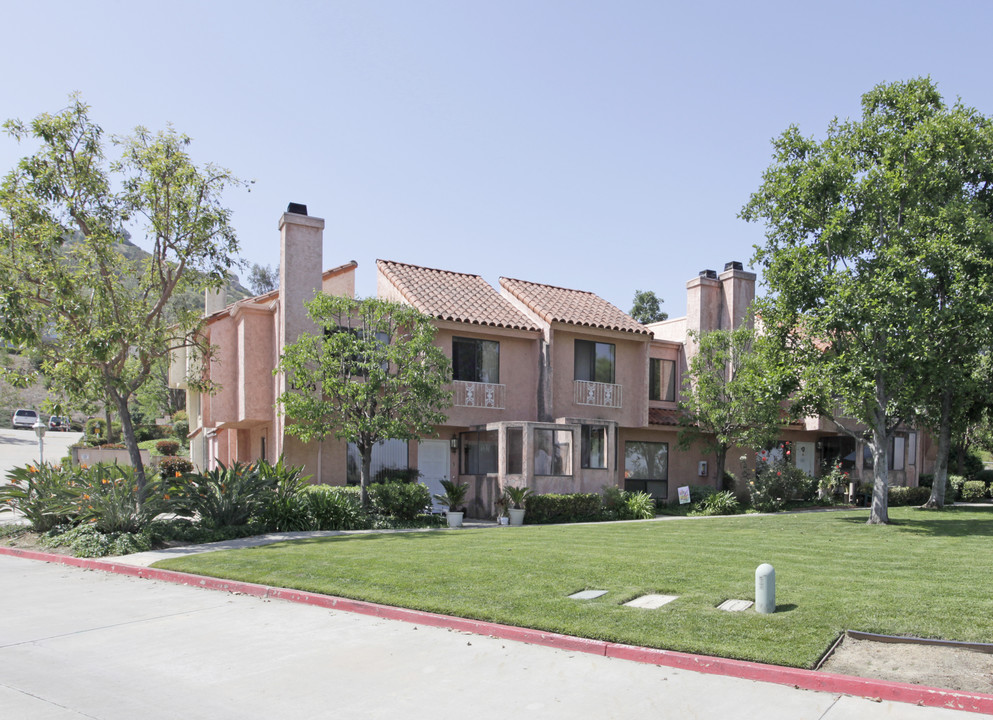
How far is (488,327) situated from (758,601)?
Result: 55.9ft

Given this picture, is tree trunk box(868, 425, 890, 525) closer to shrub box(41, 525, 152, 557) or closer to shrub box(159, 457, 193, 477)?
shrub box(41, 525, 152, 557)

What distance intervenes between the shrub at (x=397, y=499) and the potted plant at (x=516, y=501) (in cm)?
236

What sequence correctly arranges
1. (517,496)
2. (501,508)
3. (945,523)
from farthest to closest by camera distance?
(501,508) < (517,496) < (945,523)

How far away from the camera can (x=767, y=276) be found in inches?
756

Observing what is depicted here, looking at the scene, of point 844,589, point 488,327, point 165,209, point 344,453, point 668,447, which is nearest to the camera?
point 844,589

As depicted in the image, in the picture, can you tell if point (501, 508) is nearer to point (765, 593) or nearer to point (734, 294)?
point (734, 294)

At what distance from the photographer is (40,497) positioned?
17672mm

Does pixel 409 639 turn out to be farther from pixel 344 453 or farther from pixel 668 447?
pixel 668 447

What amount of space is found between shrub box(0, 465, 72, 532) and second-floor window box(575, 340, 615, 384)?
15.2 metres

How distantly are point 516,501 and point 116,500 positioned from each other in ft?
31.8

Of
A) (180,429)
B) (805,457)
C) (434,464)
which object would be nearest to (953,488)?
(805,457)

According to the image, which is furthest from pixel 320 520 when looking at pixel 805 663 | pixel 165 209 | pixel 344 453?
pixel 805 663

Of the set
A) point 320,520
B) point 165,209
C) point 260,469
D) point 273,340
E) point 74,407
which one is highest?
point 165,209

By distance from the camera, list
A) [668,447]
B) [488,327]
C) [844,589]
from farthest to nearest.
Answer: [668,447], [488,327], [844,589]
